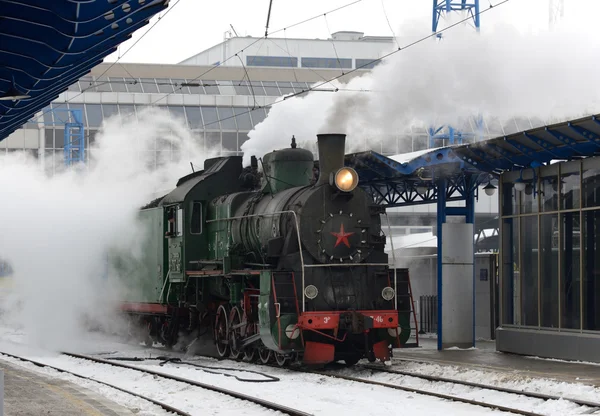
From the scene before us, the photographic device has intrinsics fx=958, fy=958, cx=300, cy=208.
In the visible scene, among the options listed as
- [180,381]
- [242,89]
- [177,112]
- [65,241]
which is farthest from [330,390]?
[242,89]

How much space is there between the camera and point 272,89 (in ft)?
195

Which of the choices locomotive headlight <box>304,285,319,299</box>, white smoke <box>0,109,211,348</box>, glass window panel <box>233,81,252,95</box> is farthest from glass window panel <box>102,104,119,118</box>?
locomotive headlight <box>304,285,319,299</box>

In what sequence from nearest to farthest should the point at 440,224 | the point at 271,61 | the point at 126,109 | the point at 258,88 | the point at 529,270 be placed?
the point at 529,270 → the point at 440,224 → the point at 126,109 → the point at 258,88 → the point at 271,61

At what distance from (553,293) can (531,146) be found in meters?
2.83

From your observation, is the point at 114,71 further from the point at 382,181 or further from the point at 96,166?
the point at 382,181

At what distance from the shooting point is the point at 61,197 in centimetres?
2434

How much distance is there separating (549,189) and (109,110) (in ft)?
130

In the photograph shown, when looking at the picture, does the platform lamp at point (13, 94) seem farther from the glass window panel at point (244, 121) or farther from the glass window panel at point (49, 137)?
the glass window panel at point (49, 137)

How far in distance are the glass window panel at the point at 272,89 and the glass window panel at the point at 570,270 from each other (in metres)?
42.2

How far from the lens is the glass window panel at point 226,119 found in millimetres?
54500

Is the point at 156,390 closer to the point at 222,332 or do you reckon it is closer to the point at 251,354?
the point at 251,354

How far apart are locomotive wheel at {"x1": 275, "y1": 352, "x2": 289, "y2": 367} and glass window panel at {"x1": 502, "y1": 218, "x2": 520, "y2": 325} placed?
5281mm

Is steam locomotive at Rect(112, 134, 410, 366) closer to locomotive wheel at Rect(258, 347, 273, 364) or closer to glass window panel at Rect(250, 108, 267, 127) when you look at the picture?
locomotive wheel at Rect(258, 347, 273, 364)

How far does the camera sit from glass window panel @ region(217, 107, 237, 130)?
5450 centimetres
